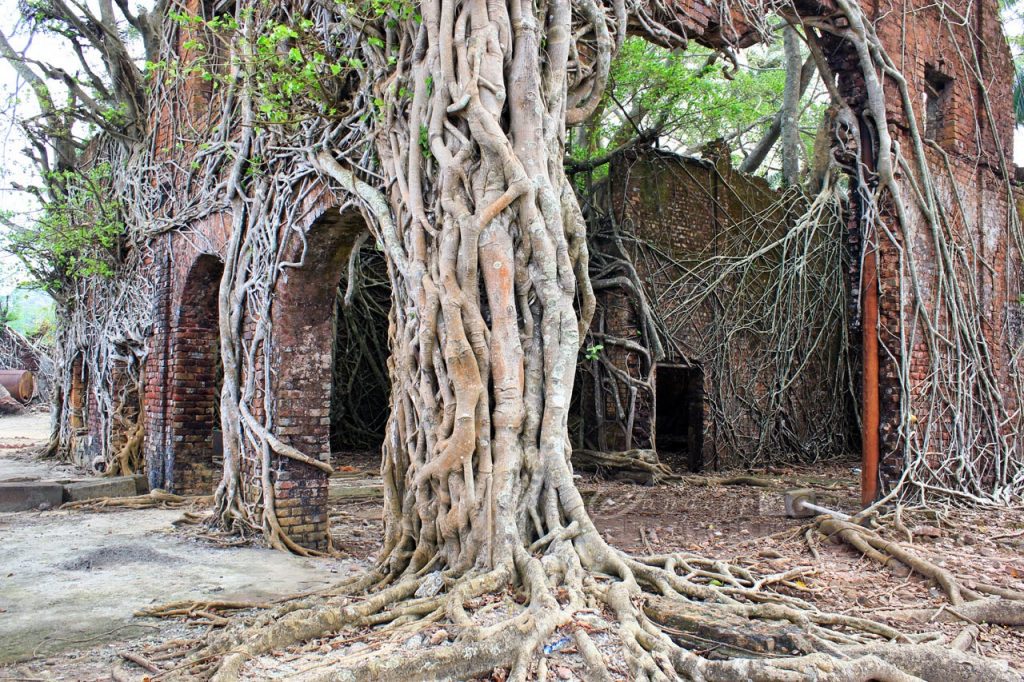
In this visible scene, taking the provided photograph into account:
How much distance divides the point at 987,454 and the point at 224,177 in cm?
705

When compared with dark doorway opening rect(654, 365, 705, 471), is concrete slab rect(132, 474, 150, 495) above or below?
below

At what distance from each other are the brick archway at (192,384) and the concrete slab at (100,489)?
44cm

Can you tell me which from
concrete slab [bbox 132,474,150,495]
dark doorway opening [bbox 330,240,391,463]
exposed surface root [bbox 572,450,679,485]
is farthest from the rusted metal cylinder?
exposed surface root [bbox 572,450,679,485]

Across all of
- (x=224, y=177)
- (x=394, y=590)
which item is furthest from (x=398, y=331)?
(x=224, y=177)

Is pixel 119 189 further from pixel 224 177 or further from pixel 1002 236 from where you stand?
pixel 1002 236

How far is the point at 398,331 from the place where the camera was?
4.72 m

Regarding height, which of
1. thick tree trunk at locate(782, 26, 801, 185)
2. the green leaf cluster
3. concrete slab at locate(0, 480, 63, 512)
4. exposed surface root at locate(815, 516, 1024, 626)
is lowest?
exposed surface root at locate(815, 516, 1024, 626)

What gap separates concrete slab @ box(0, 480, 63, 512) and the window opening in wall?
29.5 ft

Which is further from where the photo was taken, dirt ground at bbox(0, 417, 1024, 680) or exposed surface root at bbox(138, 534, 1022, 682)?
dirt ground at bbox(0, 417, 1024, 680)

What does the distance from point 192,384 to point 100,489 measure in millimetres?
1478

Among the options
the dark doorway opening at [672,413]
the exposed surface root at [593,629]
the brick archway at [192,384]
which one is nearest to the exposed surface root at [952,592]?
the exposed surface root at [593,629]

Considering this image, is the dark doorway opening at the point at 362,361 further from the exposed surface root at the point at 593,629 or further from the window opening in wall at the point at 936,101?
the exposed surface root at the point at 593,629

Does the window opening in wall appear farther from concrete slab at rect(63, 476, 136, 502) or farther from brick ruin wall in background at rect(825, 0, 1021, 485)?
concrete slab at rect(63, 476, 136, 502)

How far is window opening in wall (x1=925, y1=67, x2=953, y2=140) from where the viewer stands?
7.21 m
